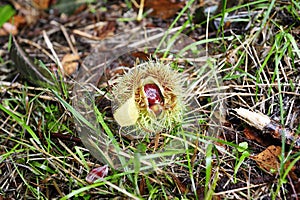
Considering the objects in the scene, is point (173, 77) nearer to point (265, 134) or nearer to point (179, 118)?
point (179, 118)

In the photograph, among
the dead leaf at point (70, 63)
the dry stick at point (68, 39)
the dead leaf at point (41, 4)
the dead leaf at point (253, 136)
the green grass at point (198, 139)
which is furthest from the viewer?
the dead leaf at point (41, 4)

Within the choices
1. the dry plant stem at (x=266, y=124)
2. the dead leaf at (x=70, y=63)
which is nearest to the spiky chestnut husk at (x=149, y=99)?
the dry plant stem at (x=266, y=124)

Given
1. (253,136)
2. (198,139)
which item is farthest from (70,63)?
(253,136)

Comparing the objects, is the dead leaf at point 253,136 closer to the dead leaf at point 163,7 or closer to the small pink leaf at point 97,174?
the small pink leaf at point 97,174

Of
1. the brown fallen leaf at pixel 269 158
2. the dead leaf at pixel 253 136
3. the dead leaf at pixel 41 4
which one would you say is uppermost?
the dead leaf at pixel 41 4

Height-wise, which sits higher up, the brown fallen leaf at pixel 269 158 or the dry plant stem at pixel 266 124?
the dry plant stem at pixel 266 124

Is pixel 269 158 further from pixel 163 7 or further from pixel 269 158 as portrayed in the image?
pixel 163 7

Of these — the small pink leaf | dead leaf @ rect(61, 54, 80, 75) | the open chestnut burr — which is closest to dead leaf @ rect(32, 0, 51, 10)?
dead leaf @ rect(61, 54, 80, 75)

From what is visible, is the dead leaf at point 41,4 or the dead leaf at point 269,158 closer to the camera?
the dead leaf at point 269,158
